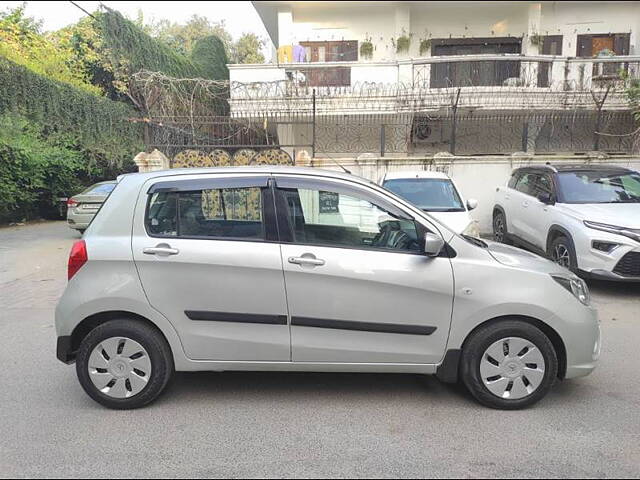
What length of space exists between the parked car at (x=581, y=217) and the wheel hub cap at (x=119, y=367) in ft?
18.5

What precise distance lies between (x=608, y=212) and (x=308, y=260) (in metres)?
5.13

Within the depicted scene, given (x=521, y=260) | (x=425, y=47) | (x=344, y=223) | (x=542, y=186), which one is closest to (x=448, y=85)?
(x=425, y=47)

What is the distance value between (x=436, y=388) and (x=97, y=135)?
60.2 ft

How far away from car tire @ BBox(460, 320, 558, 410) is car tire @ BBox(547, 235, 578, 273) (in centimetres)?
361

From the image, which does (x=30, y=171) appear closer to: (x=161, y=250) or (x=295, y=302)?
(x=161, y=250)

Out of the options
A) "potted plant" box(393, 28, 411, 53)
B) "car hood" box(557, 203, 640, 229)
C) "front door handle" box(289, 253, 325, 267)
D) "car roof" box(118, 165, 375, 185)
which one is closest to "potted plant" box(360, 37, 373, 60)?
"potted plant" box(393, 28, 411, 53)

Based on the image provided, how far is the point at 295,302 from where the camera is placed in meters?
3.39

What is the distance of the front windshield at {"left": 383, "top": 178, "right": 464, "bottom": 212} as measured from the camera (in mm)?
7906

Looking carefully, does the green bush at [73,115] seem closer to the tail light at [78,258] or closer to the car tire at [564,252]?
the tail light at [78,258]

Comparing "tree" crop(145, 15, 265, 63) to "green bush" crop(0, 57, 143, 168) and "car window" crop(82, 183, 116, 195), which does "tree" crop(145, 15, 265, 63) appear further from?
"car window" crop(82, 183, 116, 195)

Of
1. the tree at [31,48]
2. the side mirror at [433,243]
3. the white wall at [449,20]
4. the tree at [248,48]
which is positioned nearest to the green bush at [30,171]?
the tree at [31,48]

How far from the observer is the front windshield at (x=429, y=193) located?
791cm

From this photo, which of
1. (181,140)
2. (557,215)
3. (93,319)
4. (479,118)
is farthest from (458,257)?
(479,118)

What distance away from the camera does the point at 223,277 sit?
3.40 metres
